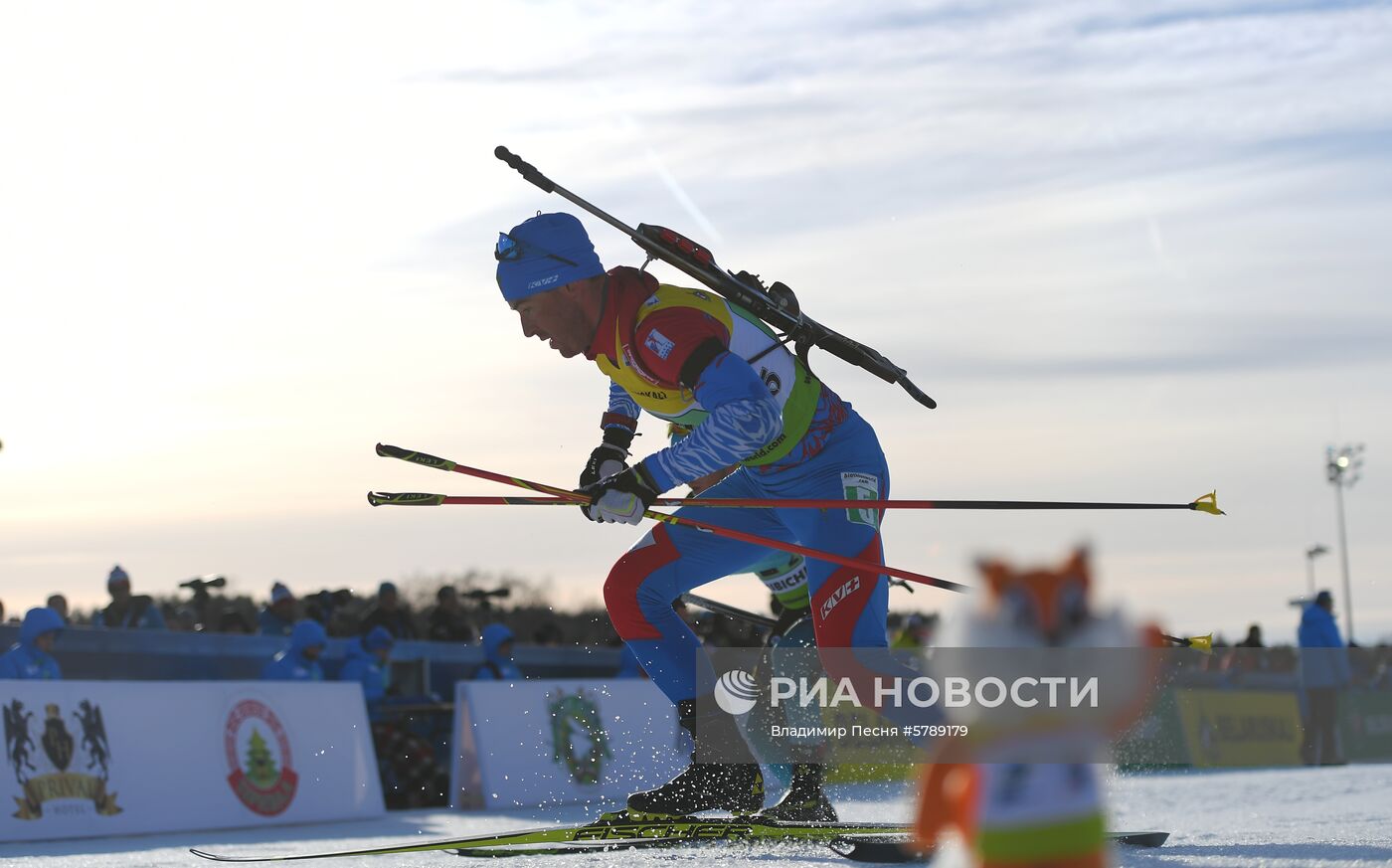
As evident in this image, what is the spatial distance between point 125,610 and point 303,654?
1520mm

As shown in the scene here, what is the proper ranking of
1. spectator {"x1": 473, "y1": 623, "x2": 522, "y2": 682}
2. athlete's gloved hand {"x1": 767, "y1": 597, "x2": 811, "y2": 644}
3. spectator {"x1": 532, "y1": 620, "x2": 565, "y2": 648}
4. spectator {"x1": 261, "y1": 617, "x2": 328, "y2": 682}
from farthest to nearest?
spectator {"x1": 532, "y1": 620, "x2": 565, "y2": 648} < spectator {"x1": 473, "y1": 623, "x2": 522, "y2": 682} < spectator {"x1": 261, "y1": 617, "x2": 328, "y2": 682} < athlete's gloved hand {"x1": 767, "y1": 597, "x2": 811, "y2": 644}

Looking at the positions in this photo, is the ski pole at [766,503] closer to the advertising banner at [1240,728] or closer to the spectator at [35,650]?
the spectator at [35,650]

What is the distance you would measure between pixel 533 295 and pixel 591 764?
28.4 feet

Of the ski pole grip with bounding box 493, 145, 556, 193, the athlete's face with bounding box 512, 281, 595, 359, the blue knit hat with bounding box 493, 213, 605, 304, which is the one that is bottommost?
the athlete's face with bounding box 512, 281, 595, 359

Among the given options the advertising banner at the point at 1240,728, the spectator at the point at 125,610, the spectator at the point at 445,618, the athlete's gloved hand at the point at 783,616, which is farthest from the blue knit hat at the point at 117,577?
the advertising banner at the point at 1240,728

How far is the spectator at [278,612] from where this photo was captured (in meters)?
13.9

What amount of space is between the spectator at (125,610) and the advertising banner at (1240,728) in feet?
36.4

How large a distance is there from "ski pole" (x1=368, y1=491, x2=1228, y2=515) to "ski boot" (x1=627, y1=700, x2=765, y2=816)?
35.6 inches

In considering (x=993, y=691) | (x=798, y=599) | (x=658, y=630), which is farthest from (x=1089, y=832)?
(x=798, y=599)

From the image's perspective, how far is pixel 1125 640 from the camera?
245cm

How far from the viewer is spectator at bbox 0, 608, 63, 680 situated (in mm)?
10406

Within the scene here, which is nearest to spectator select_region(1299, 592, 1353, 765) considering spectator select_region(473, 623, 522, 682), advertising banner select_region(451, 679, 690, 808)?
advertising banner select_region(451, 679, 690, 808)

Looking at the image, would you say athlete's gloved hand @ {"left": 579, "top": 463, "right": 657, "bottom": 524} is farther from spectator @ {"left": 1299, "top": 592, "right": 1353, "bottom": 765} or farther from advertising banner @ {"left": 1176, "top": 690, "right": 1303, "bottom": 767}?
advertising banner @ {"left": 1176, "top": 690, "right": 1303, "bottom": 767}

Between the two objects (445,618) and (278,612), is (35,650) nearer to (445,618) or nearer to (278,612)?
(278,612)
